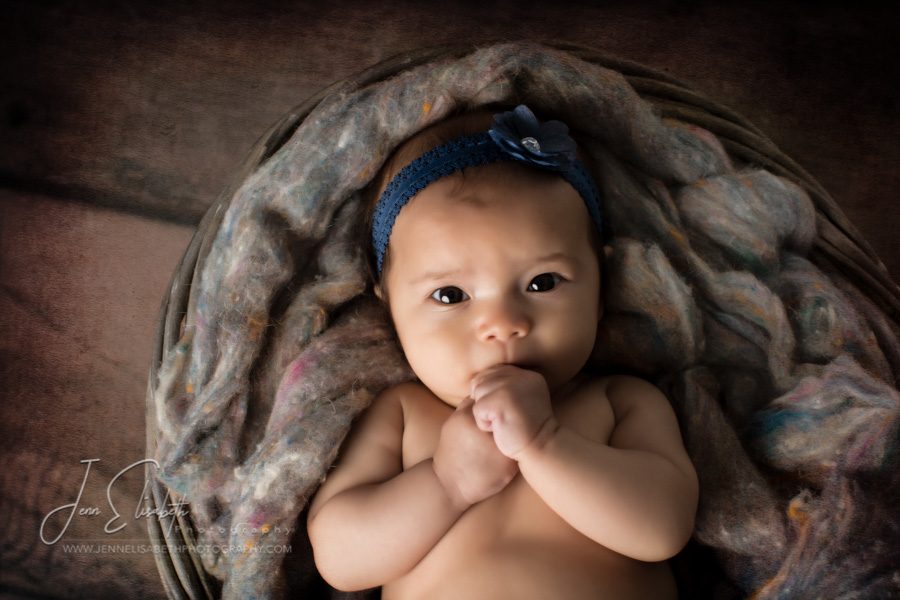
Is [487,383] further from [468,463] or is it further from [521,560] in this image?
[521,560]

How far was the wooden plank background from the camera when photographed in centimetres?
176

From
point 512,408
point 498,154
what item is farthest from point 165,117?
point 512,408

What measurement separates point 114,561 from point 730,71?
1759 mm

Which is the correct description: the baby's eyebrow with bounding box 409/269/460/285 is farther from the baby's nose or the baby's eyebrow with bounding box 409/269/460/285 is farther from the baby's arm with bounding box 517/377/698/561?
the baby's arm with bounding box 517/377/698/561

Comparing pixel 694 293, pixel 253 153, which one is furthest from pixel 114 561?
pixel 694 293

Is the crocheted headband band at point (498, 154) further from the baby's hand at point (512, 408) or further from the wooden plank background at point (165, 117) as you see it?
the wooden plank background at point (165, 117)

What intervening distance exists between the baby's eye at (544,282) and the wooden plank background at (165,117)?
918mm

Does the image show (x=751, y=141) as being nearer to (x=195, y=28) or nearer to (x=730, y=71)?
(x=730, y=71)

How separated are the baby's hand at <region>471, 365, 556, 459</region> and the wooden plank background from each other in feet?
3.30

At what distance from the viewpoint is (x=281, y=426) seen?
125cm

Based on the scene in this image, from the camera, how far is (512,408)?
1.04 meters

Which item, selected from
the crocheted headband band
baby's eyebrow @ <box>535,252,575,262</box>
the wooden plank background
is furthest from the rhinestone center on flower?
the wooden plank background

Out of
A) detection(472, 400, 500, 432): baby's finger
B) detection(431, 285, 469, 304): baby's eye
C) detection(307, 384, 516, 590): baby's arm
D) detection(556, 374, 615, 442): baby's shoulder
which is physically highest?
detection(431, 285, 469, 304): baby's eye

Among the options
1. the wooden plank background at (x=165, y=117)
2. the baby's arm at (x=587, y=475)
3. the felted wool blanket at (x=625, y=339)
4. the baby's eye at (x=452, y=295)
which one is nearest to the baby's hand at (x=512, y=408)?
the baby's arm at (x=587, y=475)
